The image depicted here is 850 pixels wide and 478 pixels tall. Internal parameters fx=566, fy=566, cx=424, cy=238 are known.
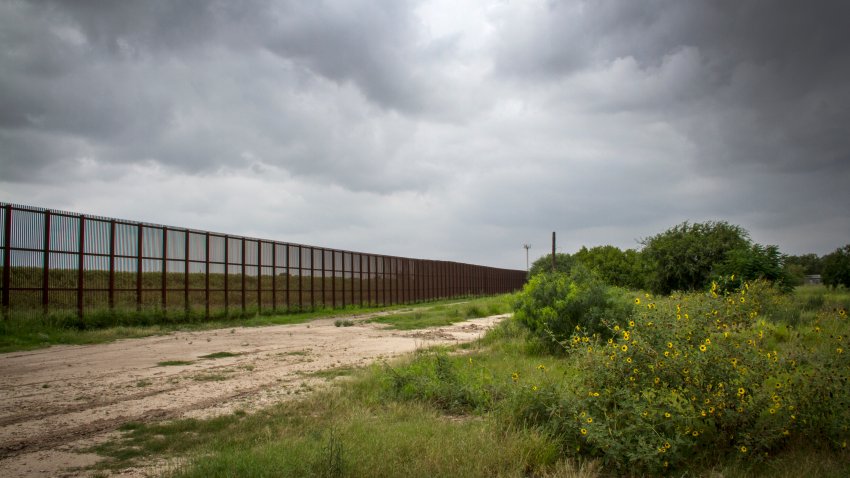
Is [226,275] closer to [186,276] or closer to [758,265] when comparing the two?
[186,276]

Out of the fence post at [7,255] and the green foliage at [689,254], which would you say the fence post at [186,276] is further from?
the green foliage at [689,254]

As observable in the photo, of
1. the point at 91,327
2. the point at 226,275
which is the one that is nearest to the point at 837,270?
the point at 226,275

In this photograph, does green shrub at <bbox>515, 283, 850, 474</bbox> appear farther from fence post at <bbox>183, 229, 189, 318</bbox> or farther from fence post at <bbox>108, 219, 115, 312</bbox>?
fence post at <bbox>183, 229, 189, 318</bbox>

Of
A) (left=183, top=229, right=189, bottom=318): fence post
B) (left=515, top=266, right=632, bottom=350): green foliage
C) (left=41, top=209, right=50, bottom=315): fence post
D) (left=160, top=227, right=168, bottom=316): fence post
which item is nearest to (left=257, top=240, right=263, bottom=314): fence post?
(left=183, top=229, right=189, bottom=318): fence post

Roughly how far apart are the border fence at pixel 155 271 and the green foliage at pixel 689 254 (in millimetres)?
20198

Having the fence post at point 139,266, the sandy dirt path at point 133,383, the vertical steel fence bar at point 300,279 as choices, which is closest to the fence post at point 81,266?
the fence post at point 139,266

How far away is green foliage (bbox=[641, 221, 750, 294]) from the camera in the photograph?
2984 centimetres

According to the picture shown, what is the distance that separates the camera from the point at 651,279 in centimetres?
3309

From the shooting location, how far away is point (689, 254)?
30.6 metres

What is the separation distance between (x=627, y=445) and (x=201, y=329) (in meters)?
18.5

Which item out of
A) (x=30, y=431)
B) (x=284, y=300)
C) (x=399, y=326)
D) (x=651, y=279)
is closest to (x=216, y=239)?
(x=284, y=300)

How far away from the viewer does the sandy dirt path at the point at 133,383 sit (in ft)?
19.7

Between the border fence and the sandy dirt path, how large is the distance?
4.70 meters

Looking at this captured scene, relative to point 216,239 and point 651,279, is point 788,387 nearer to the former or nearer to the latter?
point 216,239
